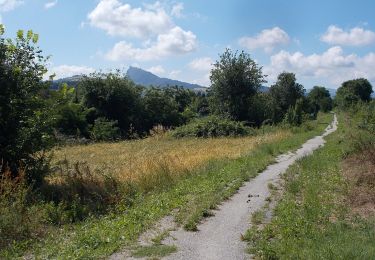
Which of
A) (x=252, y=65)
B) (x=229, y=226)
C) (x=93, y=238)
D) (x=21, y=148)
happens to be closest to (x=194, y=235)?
(x=229, y=226)

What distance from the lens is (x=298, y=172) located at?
14.9 metres

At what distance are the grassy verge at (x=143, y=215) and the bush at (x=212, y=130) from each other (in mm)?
20288

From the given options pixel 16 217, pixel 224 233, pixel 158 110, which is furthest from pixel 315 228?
pixel 158 110

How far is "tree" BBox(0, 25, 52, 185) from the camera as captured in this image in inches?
449

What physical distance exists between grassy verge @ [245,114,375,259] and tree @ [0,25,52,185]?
6211mm

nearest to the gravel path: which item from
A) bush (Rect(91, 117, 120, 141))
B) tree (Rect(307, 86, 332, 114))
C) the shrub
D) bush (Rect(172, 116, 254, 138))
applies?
the shrub

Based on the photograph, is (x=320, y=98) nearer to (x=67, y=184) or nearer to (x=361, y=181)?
(x=361, y=181)

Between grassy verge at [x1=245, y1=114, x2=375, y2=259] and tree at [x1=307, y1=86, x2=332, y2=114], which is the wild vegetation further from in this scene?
tree at [x1=307, y1=86, x2=332, y2=114]

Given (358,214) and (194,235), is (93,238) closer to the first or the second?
(194,235)

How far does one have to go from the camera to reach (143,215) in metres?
9.45

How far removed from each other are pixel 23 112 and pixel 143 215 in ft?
15.2

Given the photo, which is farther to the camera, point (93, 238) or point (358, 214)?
point (358, 214)

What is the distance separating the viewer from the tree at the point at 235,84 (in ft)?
147

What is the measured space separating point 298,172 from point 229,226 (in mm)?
6778
